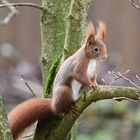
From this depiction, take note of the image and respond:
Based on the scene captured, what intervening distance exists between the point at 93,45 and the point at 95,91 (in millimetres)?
472

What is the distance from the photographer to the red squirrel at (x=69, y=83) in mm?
2443

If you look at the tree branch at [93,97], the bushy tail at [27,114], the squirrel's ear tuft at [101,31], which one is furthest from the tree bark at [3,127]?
the squirrel's ear tuft at [101,31]

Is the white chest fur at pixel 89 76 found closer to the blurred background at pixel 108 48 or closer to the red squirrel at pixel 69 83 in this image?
the red squirrel at pixel 69 83

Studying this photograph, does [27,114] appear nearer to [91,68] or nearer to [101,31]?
[91,68]

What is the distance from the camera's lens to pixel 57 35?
103 inches

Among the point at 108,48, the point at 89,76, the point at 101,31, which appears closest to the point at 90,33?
the point at 101,31

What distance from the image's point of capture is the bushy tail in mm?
2455

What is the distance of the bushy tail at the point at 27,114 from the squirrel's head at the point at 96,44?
25 cm

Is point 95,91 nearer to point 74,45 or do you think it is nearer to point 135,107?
point 74,45

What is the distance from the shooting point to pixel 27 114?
2.51m

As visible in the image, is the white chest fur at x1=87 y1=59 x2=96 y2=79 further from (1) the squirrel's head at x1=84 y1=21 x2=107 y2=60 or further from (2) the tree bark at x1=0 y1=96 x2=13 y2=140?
(2) the tree bark at x1=0 y1=96 x2=13 y2=140

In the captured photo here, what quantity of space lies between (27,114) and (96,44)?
1.20ft

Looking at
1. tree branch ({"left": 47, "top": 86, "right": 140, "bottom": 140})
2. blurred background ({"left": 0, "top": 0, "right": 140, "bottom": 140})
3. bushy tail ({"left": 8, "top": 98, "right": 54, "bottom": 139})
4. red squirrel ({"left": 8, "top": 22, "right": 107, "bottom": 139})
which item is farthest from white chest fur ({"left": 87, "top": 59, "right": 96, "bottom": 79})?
blurred background ({"left": 0, "top": 0, "right": 140, "bottom": 140})

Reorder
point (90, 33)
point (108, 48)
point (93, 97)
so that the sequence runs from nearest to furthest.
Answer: point (93, 97) → point (90, 33) → point (108, 48)
